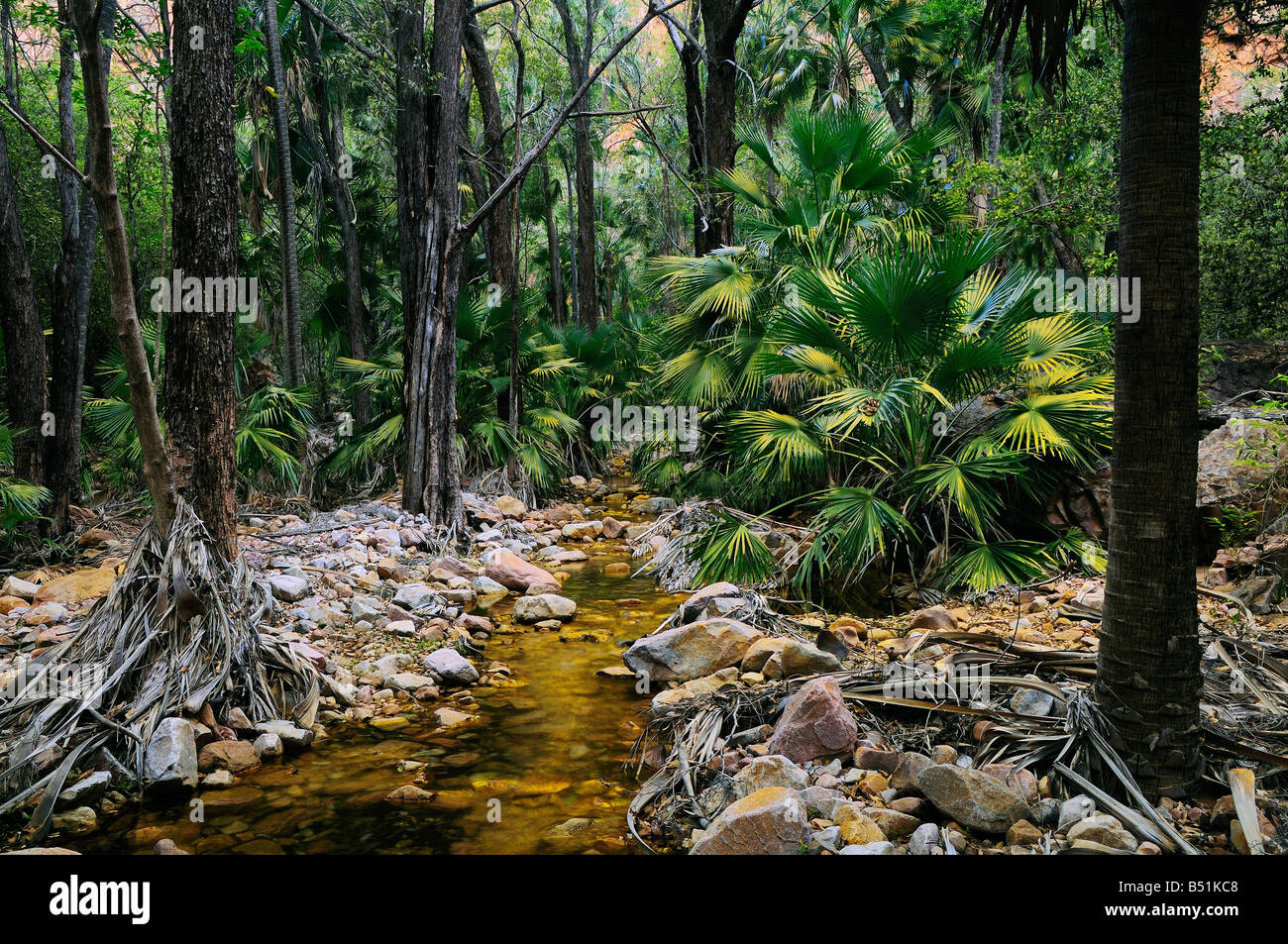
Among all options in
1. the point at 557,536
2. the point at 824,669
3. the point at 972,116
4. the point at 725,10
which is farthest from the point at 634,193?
the point at 824,669

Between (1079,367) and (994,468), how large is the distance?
1285mm

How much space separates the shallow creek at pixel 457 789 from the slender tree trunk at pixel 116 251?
63.7 inches

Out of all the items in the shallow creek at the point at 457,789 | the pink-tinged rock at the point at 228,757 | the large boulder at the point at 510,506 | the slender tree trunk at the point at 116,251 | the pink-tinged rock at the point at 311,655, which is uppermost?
the slender tree trunk at the point at 116,251

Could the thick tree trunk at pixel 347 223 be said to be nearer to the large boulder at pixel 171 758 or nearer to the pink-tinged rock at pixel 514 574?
the pink-tinged rock at pixel 514 574

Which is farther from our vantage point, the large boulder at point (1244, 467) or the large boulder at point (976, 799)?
the large boulder at point (1244, 467)

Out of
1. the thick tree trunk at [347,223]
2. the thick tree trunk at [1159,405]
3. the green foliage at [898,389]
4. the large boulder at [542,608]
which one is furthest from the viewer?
the thick tree trunk at [347,223]

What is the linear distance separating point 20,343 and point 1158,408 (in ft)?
30.5

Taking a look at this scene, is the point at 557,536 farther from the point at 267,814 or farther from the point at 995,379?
the point at 267,814

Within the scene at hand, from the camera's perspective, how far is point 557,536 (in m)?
10.3

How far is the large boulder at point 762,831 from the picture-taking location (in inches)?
111

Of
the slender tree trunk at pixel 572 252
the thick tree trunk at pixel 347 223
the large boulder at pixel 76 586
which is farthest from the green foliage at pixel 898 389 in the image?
the slender tree trunk at pixel 572 252

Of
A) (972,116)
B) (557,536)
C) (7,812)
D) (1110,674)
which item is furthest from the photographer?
(972,116)

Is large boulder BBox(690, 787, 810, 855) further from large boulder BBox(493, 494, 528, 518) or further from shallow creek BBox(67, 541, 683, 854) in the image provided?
large boulder BBox(493, 494, 528, 518)

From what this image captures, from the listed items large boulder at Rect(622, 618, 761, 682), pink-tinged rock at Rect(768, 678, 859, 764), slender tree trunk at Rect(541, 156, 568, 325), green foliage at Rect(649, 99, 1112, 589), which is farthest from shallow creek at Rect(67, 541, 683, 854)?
slender tree trunk at Rect(541, 156, 568, 325)
